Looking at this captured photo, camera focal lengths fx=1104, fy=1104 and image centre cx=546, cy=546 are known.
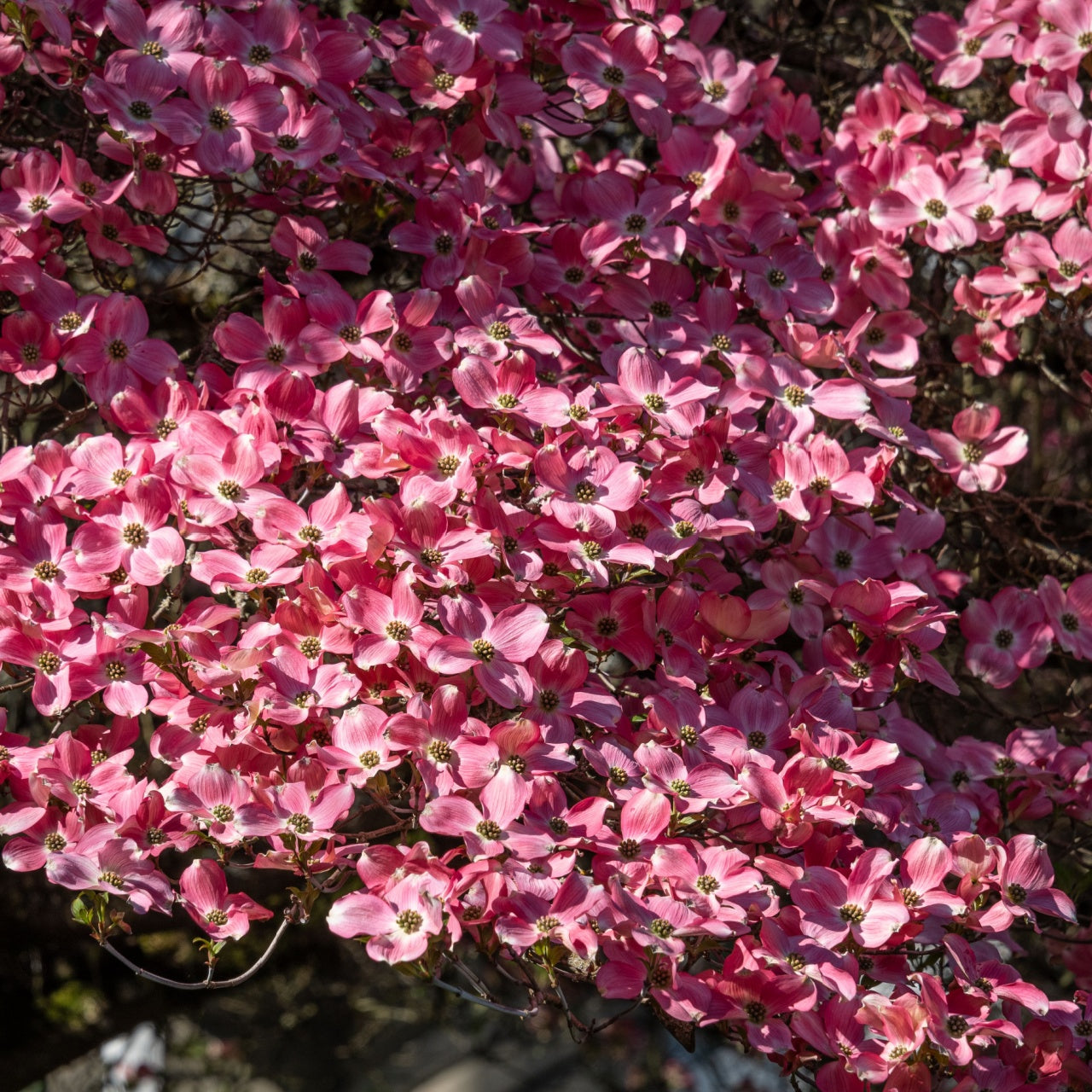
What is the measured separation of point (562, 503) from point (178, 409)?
48 centimetres

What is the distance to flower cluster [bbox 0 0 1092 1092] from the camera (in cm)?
109

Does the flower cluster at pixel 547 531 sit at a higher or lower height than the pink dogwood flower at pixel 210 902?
higher

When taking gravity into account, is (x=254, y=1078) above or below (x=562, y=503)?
below

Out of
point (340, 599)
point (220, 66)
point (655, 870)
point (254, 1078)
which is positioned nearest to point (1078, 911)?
point (655, 870)

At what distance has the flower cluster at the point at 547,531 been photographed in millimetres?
Answer: 1089

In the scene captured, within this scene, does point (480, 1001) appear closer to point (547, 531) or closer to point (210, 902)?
point (210, 902)

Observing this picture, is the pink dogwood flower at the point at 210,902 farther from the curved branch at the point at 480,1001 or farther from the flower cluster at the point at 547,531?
the curved branch at the point at 480,1001

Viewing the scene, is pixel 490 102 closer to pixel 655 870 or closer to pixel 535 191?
Answer: pixel 535 191

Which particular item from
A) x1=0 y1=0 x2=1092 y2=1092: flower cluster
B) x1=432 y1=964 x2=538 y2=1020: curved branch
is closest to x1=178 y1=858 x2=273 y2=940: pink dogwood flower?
x1=0 y1=0 x2=1092 y2=1092: flower cluster

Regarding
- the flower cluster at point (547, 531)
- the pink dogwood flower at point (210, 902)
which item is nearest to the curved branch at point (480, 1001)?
the flower cluster at point (547, 531)

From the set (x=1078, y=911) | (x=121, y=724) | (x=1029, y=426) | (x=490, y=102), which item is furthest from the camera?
(x=1029, y=426)

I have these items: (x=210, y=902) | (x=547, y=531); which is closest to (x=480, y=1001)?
(x=210, y=902)

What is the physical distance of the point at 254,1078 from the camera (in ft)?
10.8

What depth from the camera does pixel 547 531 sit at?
1157 millimetres
